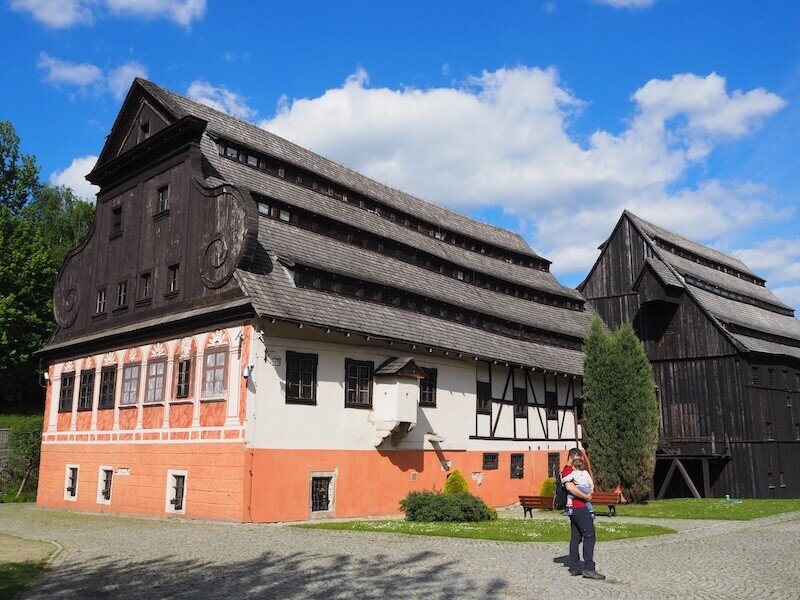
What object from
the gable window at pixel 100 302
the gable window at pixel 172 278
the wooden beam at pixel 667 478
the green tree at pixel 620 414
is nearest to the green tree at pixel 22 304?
the gable window at pixel 100 302

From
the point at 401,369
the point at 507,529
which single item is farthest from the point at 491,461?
the point at 507,529

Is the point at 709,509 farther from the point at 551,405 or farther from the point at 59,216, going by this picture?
the point at 59,216

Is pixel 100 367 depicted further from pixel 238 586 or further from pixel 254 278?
pixel 238 586

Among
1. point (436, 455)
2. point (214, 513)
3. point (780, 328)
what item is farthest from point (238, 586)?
point (780, 328)

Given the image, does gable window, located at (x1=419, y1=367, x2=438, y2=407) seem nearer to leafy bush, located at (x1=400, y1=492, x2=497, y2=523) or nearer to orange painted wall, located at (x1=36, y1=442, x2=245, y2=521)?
leafy bush, located at (x1=400, y1=492, x2=497, y2=523)

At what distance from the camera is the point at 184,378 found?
810 inches

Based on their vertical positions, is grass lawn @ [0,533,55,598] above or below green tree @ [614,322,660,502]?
below

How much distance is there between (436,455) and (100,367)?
11292mm

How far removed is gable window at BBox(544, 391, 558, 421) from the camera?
30172 mm

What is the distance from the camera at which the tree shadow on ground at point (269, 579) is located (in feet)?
31.1

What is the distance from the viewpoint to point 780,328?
40719mm

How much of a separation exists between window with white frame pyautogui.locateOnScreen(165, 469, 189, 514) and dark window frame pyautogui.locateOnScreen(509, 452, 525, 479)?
1255 centimetres

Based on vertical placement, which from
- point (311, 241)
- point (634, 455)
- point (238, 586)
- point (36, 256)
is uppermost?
point (36, 256)

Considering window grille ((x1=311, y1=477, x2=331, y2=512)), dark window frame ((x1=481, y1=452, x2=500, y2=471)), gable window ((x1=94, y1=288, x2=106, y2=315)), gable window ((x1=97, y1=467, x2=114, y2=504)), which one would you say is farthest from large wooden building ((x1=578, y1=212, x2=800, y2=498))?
gable window ((x1=94, y1=288, x2=106, y2=315))
